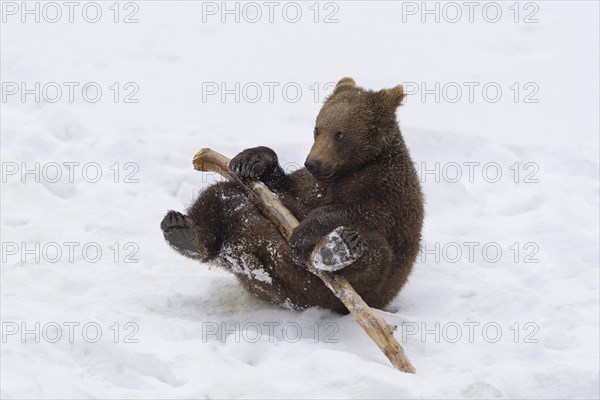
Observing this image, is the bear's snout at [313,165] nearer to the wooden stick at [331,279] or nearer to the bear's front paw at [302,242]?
the wooden stick at [331,279]

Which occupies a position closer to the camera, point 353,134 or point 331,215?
point 331,215

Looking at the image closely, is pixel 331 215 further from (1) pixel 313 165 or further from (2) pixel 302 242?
(1) pixel 313 165

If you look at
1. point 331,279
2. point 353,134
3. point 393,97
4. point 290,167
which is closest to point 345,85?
point 393,97

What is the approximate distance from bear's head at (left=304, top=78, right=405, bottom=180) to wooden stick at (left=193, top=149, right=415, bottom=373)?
40cm

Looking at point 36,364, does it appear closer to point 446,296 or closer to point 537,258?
point 446,296

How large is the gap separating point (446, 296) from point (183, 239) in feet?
6.67

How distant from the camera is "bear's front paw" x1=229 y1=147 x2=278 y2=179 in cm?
704

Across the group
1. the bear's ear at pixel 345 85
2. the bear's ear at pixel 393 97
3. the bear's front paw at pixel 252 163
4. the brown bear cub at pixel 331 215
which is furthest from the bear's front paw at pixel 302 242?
the bear's ear at pixel 345 85

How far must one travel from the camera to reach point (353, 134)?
6.75 metres

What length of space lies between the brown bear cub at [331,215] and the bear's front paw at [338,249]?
0.75 ft

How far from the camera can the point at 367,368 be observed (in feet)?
17.8

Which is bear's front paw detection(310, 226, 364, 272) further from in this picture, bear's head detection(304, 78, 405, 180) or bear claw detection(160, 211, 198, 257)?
bear claw detection(160, 211, 198, 257)

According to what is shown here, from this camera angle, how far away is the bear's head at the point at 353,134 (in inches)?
264

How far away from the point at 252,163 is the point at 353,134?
811mm
